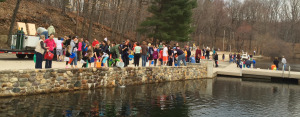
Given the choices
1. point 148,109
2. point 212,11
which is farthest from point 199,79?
point 212,11

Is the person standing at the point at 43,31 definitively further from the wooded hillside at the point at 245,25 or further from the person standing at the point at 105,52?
the wooded hillside at the point at 245,25

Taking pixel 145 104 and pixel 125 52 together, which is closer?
pixel 145 104

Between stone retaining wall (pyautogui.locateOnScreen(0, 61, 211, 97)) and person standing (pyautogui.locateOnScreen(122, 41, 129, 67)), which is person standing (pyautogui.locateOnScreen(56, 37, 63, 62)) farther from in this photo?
stone retaining wall (pyautogui.locateOnScreen(0, 61, 211, 97))

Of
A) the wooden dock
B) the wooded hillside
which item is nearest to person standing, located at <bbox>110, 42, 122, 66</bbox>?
the wooden dock

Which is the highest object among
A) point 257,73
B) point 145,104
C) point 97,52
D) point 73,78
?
point 97,52

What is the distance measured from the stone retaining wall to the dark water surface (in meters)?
0.43

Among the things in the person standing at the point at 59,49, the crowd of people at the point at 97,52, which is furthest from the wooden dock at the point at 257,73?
the person standing at the point at 59,49

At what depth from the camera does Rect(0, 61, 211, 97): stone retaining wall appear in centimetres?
1156

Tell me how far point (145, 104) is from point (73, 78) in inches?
148

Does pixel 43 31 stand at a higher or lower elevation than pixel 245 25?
lower

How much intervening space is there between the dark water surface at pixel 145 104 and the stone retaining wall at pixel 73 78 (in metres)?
0.43

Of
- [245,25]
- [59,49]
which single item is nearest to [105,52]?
[59,49]

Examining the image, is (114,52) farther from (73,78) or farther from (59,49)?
(59,49)

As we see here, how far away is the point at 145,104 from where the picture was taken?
12.1m
